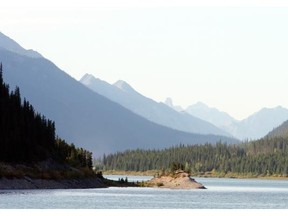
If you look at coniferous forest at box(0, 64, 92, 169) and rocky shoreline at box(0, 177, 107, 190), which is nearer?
rocky shoreline at box(0, 177, 107, 190)

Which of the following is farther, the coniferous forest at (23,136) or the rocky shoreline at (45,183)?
the coniferous forest at (23,136)

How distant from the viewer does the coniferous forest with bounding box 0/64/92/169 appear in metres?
172

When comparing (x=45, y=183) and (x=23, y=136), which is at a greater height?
(x=23, y=136)

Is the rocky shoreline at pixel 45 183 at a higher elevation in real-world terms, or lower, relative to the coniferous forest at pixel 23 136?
lower

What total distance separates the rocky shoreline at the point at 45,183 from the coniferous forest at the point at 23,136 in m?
5.32

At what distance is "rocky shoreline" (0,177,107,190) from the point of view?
6161 inches

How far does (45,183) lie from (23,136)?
13.8 m

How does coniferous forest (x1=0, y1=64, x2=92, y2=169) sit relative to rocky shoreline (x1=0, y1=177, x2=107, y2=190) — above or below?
above

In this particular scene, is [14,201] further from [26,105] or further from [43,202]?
[26,105]

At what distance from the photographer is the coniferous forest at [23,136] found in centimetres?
17238

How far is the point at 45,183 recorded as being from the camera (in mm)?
169750

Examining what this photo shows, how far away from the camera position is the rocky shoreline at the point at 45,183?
513 ft

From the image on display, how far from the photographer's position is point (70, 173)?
603ft

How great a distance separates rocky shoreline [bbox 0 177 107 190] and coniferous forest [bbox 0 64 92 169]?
532 centimetres
